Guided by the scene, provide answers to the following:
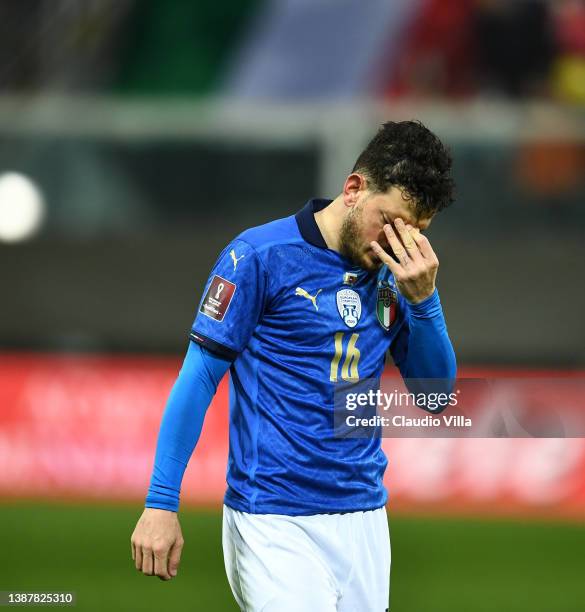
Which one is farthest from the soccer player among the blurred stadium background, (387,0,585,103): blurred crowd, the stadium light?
(387,0,585,103): blurred crowd

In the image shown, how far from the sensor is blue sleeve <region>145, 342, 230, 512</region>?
3.20 meters

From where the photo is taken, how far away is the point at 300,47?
44.0ft

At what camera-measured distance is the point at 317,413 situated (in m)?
3.31

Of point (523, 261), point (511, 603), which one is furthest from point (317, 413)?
point (523, 261)

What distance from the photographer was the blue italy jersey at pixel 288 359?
129 inches

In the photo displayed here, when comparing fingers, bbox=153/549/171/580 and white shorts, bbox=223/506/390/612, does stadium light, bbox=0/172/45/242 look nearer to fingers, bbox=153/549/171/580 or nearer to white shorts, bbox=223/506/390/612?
white shorts, bbox=223/506/390/612

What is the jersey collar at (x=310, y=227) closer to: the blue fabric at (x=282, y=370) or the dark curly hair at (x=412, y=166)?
the blue fabric at (x=282, y=370)

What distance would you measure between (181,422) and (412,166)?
918mm

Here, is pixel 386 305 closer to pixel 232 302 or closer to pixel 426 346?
pixel 426 346

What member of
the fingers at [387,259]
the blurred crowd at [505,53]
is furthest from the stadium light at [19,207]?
the fingers at [387,259]

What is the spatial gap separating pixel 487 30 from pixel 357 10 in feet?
7.96

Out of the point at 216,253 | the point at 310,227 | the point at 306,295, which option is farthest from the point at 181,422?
the point at 216,253

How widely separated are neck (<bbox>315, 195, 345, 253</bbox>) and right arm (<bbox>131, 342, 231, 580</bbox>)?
451mm

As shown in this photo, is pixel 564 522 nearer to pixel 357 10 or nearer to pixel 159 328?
pixel 159 328
